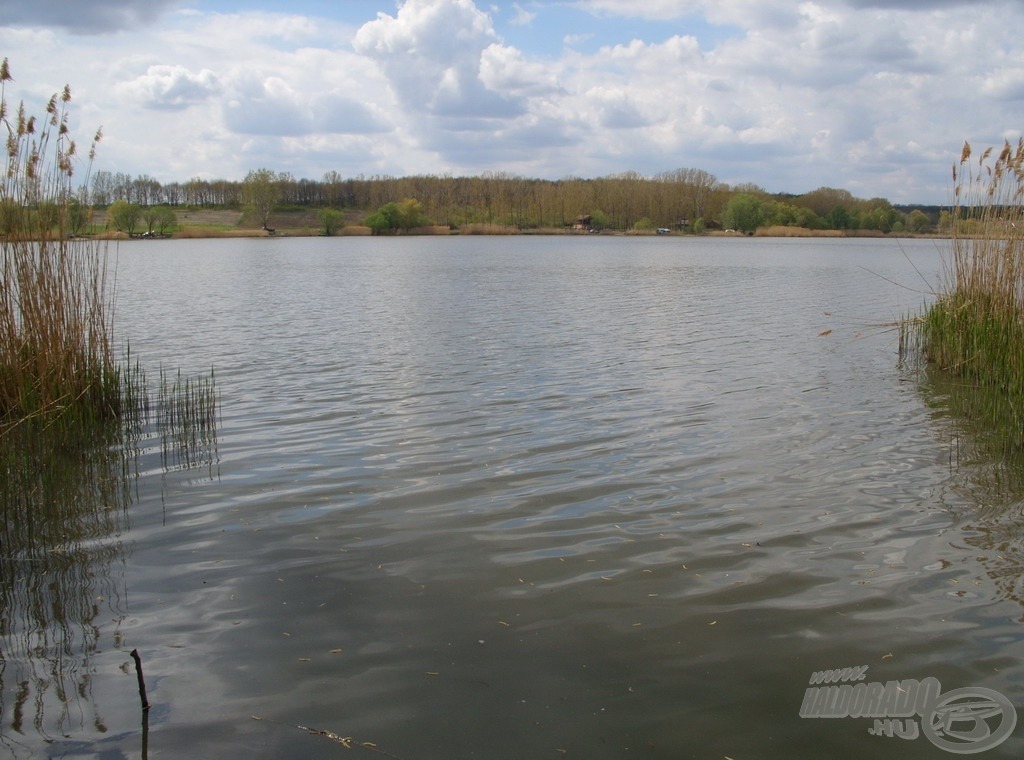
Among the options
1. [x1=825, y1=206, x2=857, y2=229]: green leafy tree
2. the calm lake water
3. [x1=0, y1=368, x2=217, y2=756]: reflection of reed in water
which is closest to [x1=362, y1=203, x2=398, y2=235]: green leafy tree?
[x1=825, y1=206, x2=857, y2=229]: green leafy tree

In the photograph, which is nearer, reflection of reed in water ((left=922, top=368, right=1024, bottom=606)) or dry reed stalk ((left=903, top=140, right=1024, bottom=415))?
reflection of reed in water ((left=922, top=368, right=1024, bottom=606))

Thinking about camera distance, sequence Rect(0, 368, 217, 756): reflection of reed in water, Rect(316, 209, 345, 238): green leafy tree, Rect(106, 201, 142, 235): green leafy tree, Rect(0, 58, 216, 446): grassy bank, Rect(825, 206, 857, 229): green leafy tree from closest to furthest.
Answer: Rect(0, 368, 217, 756): reflection of reed in water < Rect(0, 58, 216, 446): grassy bank < Rect(106, 201, 142, 235): green leafy tree < Rect(316, 209, 345, 238): green leafy tree < Rect(825, 206, 857, 229): green leafy tree

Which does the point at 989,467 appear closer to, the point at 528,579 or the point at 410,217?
the point at 528,579

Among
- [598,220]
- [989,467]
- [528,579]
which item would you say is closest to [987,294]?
[989,467]

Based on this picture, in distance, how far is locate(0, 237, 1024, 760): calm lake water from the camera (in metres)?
3.26

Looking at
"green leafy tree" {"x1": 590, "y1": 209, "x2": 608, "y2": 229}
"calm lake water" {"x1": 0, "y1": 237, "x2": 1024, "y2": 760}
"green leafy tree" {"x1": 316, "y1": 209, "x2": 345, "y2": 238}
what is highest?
"green leafy tree" {"x1": 590, "y1": 209, "x2": 608, "y2": 229}

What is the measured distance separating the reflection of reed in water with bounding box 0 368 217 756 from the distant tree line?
8839 cm

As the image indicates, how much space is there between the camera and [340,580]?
4.60 meters

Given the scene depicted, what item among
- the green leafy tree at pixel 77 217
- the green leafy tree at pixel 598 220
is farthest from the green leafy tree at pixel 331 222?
the green leafy tree at pixel 77 217

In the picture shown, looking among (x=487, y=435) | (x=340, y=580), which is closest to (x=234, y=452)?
(x=487, y=435)

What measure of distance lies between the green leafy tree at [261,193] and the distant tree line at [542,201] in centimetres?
12

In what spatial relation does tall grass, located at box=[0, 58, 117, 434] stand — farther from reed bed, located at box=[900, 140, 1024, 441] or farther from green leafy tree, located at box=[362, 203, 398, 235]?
green leafy tree, located at box=[362, 203, 398, 235]

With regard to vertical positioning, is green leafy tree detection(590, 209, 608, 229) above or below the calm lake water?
above

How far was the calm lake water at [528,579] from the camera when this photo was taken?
3.26 meters
